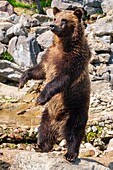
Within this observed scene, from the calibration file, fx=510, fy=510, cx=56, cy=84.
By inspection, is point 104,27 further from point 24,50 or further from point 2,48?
point 2,48

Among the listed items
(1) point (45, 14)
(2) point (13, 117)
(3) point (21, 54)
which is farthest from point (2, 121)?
(1) point (45, 14)

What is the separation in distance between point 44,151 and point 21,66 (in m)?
9.70

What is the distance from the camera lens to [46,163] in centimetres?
667

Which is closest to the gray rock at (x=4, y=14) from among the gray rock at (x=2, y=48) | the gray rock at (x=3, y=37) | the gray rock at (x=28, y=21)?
the gray rock at (x=28, y=21)

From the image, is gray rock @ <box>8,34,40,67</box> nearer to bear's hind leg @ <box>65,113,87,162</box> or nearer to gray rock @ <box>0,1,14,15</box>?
gray rock @ <box>0,1,14,15</box>

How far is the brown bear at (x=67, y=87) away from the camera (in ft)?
23.0

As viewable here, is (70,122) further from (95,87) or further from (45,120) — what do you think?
(95,87)

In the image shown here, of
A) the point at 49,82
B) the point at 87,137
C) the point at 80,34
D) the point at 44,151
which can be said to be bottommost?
the point at 87,137

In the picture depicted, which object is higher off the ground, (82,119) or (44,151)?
(82,119)

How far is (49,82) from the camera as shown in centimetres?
704

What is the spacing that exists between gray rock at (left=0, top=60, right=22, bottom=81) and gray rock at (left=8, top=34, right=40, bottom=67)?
0.57 metres

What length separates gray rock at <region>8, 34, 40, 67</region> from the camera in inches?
672

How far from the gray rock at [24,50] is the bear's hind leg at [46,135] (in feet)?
31.6

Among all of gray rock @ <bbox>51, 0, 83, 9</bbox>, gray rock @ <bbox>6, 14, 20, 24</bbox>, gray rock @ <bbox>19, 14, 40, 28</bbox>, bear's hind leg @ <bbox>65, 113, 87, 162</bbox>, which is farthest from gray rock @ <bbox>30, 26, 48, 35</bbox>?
bear's hind leg @ <bbox>65, 113, 87, 162</bbox>
